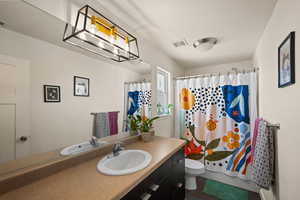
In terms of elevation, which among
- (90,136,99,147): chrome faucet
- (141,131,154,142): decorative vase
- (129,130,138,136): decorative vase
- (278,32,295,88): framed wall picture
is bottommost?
(141,131,154,142): decorative vase

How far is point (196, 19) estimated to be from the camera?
4.42 ft

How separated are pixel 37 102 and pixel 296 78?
164cm

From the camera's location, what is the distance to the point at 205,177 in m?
2.23

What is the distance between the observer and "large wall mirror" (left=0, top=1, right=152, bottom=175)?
725 mm

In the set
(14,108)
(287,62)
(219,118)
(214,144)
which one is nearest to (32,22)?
(14,108)

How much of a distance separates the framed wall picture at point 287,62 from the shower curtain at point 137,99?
1.30 meters

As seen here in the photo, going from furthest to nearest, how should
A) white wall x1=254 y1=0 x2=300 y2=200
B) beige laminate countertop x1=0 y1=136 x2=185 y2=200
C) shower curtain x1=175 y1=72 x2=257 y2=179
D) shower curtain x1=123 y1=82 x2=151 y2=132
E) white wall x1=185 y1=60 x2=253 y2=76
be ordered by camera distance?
white wall x1=185 y1=60 x2=253 y2=76 → shower curtain x1=175 y1=72 x2=257 y2=179 → shower curtain x1=123 y1=82 x2=151 y2=132 → white wall x1=254 y1=0 x2=300 y2=200 → beige laminate countertop x1=0 y1=136 x2=185 y2=200

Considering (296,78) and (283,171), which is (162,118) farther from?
(296,78)

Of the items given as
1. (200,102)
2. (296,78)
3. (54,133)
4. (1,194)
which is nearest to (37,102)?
(54,133)

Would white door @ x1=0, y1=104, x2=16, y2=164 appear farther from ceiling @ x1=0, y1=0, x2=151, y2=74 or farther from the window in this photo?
the window

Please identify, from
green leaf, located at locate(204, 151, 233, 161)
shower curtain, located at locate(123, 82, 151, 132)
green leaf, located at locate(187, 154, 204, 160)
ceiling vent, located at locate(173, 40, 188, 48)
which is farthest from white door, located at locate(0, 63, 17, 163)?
green leaf, located at locate(204, 151, 233, 161)

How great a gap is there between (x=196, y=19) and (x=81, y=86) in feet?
4.37

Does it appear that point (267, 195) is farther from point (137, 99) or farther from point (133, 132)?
point (137, 99)

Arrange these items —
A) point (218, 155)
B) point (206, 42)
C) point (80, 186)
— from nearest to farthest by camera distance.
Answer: point (80, 186), point (206, 42), point (218, 155)
